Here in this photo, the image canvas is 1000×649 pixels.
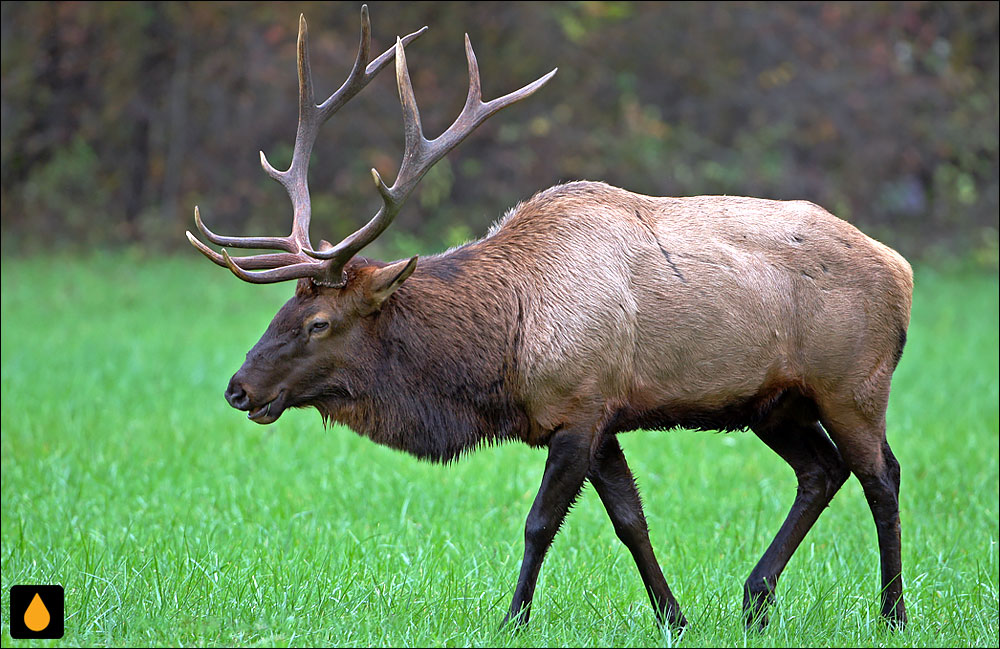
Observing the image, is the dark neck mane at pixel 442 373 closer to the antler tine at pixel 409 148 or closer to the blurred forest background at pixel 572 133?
the antler tine at pixel 409 148

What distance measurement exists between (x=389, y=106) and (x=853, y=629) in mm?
17044

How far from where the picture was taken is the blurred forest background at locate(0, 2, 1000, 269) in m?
20.1

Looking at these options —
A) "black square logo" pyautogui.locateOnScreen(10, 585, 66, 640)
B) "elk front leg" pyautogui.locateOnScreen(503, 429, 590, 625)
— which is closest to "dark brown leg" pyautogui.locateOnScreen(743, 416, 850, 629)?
"elk front leg" pyautogui.locateOnScreen(503, 429, 590, 625)

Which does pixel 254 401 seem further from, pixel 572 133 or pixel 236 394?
pixel 572 133

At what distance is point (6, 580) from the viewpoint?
17.1 feet

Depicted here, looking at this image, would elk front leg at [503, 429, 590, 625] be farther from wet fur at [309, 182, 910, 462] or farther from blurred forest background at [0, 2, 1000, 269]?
blurred forest background at [0, 2, 1000, 269]

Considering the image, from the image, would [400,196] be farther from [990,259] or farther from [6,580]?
[990,259]

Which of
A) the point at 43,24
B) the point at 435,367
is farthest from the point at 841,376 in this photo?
the point at 43,24

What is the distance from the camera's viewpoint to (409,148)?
205 inches

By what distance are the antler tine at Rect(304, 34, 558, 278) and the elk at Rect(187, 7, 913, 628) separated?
0.01 m

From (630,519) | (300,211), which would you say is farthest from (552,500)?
(300,211)

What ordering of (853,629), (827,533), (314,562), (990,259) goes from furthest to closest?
(990,259) < (827,533) < (314,562) < (853,629)

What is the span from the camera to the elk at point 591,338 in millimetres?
4832

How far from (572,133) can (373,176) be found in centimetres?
1738
